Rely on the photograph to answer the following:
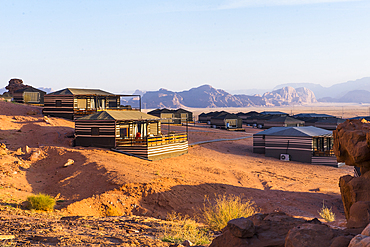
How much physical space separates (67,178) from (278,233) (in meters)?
13.5

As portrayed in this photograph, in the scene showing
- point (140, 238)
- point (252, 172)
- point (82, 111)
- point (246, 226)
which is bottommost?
point (252, 172)

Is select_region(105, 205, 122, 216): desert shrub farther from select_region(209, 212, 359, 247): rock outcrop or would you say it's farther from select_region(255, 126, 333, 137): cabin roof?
select_region(255, 126, 333, 137): cabin roof

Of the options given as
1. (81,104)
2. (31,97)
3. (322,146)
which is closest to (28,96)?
(31,97)

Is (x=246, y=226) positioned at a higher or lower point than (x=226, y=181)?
higher

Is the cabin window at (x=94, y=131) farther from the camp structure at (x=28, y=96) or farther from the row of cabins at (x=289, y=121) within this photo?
the row of cabins at (x=289, y=121)

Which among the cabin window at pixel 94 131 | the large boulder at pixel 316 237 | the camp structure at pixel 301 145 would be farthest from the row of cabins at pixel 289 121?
the large boulder at pixel 316 237

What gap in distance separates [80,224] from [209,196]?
26.4ft

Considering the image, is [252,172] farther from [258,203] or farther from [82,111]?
[82,111]

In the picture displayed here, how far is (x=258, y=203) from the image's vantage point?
1483 cm

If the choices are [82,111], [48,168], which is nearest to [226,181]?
[48,168]

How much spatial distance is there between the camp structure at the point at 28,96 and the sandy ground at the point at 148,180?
23777 millimetres

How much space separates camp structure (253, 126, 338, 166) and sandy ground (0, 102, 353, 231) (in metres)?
1.15

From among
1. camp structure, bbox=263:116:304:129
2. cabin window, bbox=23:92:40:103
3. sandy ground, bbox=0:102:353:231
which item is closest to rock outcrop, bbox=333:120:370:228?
sandy ground, bbox=0:102:353:231

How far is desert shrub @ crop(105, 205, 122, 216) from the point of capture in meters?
12.6
